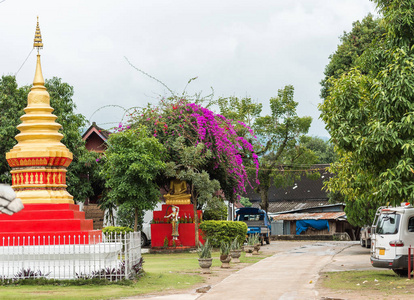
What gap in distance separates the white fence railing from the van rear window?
6980mm

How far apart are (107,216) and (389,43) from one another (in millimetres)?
24013

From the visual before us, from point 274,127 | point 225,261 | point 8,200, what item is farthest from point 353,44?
point 8,200

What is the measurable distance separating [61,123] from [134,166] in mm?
8001

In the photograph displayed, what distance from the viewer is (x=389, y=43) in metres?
15.2

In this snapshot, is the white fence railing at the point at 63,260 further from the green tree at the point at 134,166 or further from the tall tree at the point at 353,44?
the tall tree at the point at 353,44

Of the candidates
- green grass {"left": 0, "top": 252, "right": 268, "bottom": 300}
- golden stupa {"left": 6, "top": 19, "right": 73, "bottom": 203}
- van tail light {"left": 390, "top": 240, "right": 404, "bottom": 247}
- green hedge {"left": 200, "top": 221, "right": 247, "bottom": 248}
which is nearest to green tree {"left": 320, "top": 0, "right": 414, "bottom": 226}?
van tail light {"left": 390, "top": 240, "right": 404, "bottom": 247}

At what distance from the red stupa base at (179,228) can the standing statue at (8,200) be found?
21.7m

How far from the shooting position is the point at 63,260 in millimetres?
15531

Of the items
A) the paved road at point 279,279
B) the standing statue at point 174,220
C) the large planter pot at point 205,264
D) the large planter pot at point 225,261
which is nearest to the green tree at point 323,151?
the standing statue at point 174,220

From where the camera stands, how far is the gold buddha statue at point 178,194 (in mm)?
30078

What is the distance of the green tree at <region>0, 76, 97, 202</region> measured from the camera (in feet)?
100.0

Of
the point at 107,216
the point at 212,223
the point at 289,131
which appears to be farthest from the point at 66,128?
the point at 289,131

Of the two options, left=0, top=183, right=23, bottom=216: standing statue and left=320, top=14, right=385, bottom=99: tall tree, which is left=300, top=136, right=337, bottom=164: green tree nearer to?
left=320, top=14, right=385, bottom=99: tall tree

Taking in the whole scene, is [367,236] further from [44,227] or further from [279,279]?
[44,227]
